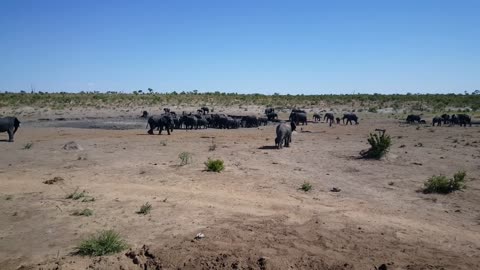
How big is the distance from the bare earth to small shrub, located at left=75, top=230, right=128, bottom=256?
0.13 metres

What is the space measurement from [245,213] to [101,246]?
3273 millimetres

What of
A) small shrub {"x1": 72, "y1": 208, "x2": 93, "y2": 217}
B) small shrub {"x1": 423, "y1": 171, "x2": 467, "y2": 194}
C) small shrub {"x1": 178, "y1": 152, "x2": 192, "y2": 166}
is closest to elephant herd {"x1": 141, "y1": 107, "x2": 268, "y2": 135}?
small shrub {"x1": 178, "y1": 152, "x2": 192, "y2": 166}

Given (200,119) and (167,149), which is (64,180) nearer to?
(167,149)

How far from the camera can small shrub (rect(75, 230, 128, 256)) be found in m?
7.47

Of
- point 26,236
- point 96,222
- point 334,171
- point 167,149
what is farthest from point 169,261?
point 167,149

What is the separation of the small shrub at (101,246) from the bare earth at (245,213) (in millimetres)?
132

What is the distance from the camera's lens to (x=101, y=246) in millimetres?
7508

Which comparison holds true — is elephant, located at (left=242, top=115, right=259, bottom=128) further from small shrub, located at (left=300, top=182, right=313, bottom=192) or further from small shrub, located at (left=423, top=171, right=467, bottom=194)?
small shrub, located at (left=423, top=171, right=467, bottom=194)

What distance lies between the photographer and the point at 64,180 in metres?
12.5

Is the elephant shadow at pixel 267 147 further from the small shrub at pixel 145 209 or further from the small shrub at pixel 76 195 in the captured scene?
the small shrub at pixel 145 209

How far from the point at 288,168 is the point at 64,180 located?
7035mm

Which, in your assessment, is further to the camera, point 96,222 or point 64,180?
point 64,180

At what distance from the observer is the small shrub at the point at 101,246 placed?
747cm

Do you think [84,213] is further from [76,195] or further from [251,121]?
[251,121]
